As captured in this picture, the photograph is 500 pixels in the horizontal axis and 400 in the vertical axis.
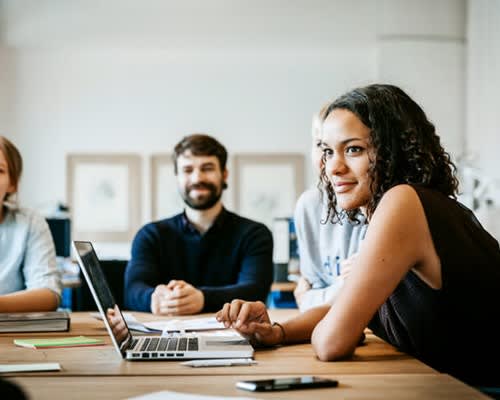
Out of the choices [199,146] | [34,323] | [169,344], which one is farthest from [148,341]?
[199,146]

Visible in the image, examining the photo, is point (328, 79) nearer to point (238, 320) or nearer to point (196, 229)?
point (196, 229)

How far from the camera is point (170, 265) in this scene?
3115mm

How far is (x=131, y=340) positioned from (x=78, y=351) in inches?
5.1

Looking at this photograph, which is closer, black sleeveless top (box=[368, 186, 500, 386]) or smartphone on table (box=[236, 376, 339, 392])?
smartphone on table (box=[236, 376, 339, 392])

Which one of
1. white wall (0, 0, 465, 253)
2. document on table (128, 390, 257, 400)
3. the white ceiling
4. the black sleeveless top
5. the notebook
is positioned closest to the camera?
document on table (128, 390, 257, 400)

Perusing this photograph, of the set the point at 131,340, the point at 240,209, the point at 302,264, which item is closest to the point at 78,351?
the point at 131,340

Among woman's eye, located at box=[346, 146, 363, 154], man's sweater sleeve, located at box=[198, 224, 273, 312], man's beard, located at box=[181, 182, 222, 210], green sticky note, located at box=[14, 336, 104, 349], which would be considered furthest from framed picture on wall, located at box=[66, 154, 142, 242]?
woman's eye, located at box=[346, 146, 363, 154]

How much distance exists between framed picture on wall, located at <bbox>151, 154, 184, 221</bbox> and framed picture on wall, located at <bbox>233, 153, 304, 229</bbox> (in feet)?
1.98

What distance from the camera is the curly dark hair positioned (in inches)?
64.9

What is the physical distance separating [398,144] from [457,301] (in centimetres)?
37

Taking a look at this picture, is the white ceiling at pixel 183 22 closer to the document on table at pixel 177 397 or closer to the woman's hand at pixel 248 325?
the woman's hand at pixel 248 325

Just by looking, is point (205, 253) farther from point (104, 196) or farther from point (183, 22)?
point (104, 196)

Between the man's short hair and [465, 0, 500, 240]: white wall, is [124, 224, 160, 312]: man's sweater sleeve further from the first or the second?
[465, 0, 500, 240]: white wall

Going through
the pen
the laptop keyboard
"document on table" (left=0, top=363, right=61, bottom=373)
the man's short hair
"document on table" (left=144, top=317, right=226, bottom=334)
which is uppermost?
the man's short hair
